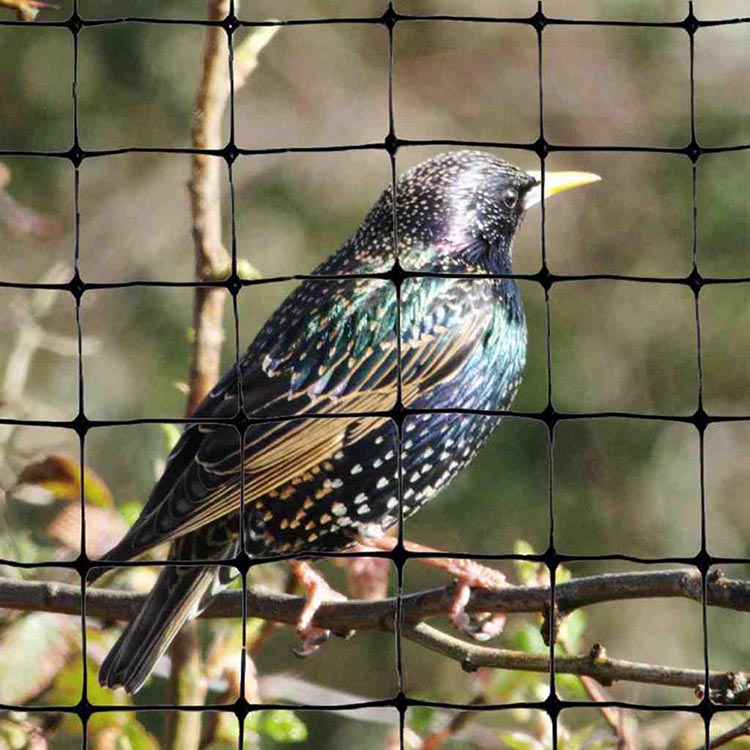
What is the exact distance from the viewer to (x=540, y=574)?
2518mm

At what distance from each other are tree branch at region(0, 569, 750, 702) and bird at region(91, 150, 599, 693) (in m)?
0.16

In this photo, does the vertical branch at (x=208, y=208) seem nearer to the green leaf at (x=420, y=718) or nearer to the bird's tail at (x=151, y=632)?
the bird's tail at (x=151, y=632)

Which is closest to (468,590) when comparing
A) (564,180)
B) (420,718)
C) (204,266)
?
(420,718)

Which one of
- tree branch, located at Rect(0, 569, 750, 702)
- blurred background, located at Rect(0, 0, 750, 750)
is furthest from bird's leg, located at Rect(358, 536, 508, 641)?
blurred background, located at Rect(0, 0, 750, 750)

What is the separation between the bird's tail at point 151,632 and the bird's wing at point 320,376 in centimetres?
13

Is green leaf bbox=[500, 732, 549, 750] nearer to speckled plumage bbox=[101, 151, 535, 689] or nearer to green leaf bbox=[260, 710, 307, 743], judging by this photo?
green leaf bbox=[260, 710, 307, 743]

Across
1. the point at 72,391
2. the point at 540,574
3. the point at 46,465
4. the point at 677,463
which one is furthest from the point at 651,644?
the point at 46,465

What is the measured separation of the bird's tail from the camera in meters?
2.63

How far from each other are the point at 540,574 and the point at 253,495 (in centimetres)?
50

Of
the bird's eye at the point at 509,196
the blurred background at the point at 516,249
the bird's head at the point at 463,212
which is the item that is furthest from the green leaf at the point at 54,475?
the blurred background at the point at 516,249

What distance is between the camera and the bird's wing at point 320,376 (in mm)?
2764

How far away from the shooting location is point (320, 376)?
9.36 feet

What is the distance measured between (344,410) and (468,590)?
1.70 ft

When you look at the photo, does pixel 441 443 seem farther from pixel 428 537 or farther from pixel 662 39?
pixel 662 39
